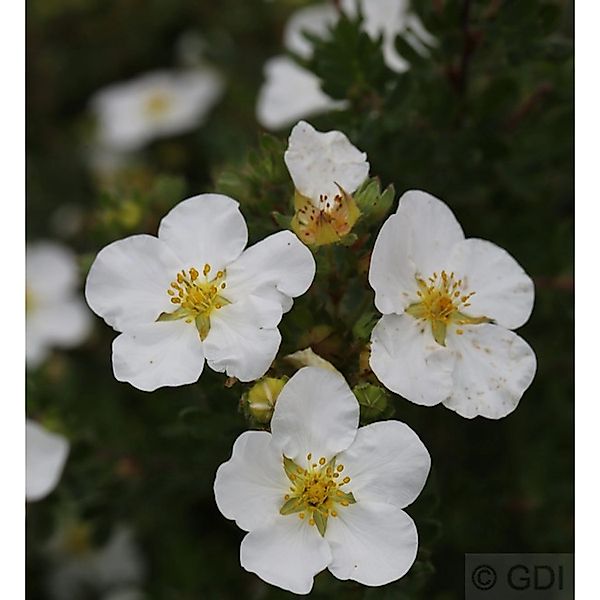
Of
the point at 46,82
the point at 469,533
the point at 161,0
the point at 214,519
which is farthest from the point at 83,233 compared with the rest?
the point at 469,533

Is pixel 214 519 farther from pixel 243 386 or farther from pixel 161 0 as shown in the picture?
pixel 161 0

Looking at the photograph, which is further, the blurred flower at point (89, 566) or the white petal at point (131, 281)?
the blurred flower at point (89, 566)

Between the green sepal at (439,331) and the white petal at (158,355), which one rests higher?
the green sepal at (439,331)

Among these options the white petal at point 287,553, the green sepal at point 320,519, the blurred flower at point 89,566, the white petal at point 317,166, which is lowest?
the blurred flower at point 89,566

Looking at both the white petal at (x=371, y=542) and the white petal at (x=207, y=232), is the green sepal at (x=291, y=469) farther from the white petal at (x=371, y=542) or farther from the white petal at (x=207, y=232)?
the white petal at (x=207, y=232)

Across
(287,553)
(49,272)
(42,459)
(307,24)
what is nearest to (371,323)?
(287,553)

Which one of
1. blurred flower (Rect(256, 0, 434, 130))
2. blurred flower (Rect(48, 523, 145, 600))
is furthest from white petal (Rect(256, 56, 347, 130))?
blurred flower (Rect(48, 523, 145, 600))

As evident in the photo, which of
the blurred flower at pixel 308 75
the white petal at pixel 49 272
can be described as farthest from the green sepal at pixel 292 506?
the white petal at pixel 49 272
